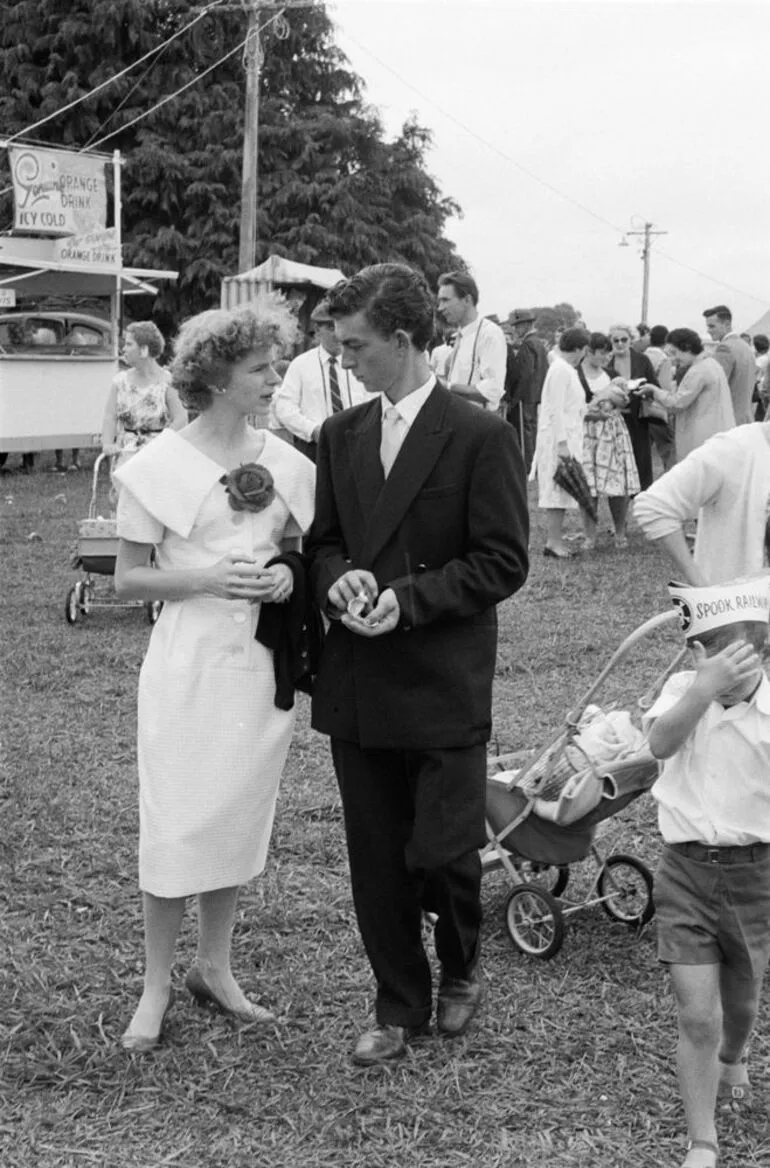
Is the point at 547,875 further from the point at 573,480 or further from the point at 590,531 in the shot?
the point at 590,531

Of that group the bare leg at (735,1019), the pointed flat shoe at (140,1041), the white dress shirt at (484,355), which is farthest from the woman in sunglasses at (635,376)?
the bare leg at (735,1019)

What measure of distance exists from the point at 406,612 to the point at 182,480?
75cm

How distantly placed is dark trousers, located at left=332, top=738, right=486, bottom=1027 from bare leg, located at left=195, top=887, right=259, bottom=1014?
16.3 inches

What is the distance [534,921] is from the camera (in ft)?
15.6

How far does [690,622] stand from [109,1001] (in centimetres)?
211

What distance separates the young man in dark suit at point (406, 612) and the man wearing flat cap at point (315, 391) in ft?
16.9

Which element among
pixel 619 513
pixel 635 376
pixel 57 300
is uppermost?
pixel 57 300

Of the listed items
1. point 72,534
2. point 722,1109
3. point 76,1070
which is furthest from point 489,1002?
point 72,534

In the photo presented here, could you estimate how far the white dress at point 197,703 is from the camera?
13.3ft

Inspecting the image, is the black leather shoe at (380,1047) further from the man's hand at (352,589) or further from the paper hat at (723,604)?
the paper hat at (723,604)

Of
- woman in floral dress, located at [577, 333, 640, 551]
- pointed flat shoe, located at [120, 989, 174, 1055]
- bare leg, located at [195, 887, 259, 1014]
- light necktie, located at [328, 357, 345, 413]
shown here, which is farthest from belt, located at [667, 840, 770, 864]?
woman in floral dress, located at [577, 333, 640, 551]

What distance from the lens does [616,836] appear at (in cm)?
587

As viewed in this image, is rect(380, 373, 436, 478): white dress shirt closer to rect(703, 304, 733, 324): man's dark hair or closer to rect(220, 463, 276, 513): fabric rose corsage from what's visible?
rect(220, 463, 276, 513): fabric rose corsage

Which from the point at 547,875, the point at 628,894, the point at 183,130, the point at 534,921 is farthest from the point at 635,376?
the point at 183,130
